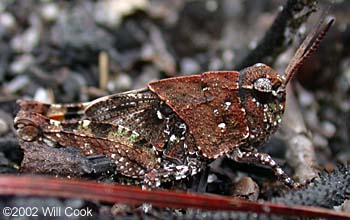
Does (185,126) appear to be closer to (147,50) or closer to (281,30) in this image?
(281,30)

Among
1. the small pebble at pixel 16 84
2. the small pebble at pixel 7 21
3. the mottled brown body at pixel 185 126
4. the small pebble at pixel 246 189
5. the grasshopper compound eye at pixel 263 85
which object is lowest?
the small pebble at pixel 246 189

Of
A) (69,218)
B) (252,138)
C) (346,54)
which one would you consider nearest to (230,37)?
(346,54)

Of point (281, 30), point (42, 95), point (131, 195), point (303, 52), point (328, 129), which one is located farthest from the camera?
point (328, 129)

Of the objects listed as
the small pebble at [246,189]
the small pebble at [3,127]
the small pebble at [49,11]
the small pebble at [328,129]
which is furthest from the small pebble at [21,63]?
the small pebble at [328,129]

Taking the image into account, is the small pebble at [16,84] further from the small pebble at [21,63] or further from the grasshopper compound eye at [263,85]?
the grasshopper compound eye at [263,85]

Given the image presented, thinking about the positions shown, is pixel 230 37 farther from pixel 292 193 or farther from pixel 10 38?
pixel 292 193

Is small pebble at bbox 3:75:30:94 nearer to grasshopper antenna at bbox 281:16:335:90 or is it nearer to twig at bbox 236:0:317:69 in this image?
twig at bbox 236:0:317:69

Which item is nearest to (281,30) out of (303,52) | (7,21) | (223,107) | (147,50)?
(303,52)
